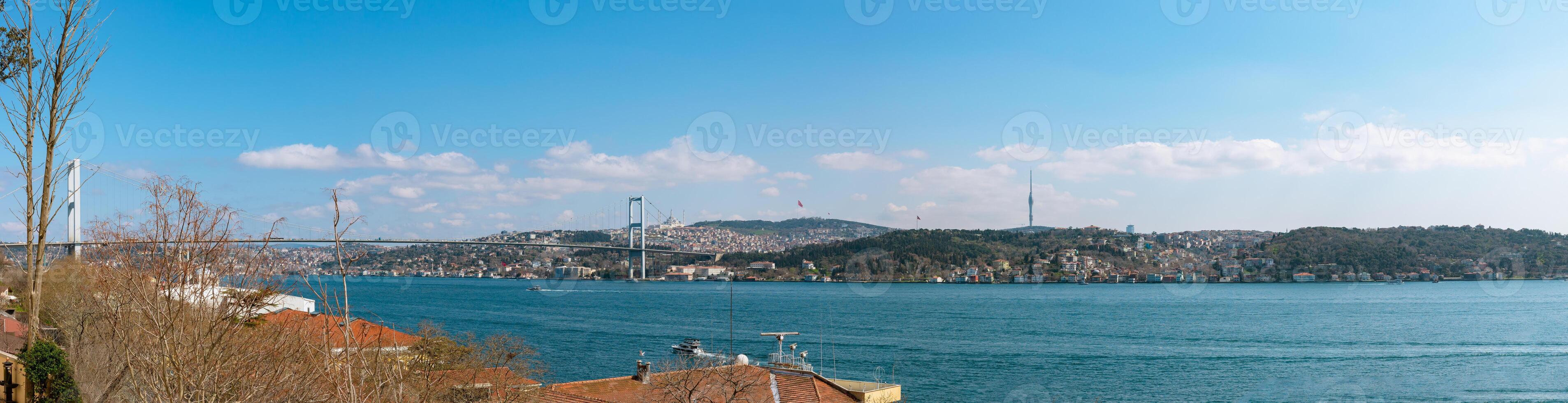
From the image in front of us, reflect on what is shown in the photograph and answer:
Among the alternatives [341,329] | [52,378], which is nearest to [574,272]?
[52,378]

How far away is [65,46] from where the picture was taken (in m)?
→ 4.71

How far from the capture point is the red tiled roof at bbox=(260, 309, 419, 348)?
8.84 ft

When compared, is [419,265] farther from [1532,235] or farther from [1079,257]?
[1532,235]

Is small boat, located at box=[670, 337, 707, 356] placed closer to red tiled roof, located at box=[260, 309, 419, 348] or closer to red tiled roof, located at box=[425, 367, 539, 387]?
red tiled roof, located at box=[260, 309, 419, 348]

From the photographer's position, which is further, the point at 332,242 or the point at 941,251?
the point at 941,251

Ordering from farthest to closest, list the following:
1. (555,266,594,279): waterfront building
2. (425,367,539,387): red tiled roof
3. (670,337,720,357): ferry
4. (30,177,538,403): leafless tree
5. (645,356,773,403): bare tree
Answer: (555,266,594,279): waterfront building → (670,337,720,357): ferry → (425,367,539,387): red tiled roof → (645,356,773,403): bare tree → (30,177,538,403): leafless tree

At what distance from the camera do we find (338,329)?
11.4ft

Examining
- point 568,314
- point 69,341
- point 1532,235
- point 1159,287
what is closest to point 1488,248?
point 1532,235

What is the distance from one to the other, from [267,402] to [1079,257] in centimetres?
11315

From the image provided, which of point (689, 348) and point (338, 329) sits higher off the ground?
point (338, 329)

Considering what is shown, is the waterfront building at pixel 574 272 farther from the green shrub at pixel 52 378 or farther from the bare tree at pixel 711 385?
the green shrub at pixel 52 378

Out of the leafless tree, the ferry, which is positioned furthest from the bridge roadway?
the ferry

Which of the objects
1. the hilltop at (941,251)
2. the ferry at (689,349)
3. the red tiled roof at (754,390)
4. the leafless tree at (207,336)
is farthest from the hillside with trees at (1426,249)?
the leafless tree at (207,336)

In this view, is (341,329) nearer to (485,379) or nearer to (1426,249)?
(485,379)
